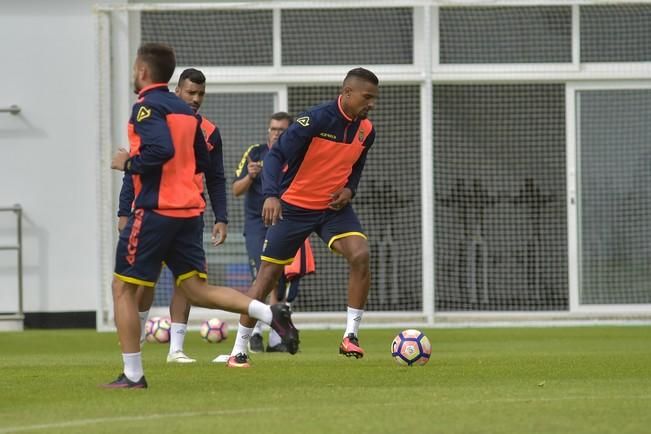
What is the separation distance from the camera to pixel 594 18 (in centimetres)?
1638

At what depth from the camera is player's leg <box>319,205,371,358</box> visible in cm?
926

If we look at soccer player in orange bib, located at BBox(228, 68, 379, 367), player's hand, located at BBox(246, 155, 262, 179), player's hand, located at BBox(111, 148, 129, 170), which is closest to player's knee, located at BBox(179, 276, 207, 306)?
player's hand, located at BBox(111, 148, 129, 170)

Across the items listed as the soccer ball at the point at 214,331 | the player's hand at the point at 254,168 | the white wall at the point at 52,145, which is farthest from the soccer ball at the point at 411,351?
the white wall at the point at 52,145

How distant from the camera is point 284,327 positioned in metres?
6.96

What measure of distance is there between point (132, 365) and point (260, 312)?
67 cm

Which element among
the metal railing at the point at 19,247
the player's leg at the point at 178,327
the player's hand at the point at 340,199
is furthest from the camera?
the metal railing at the point at 19,247

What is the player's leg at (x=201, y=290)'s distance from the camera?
693 cm

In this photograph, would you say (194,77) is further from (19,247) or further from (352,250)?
(19,247)

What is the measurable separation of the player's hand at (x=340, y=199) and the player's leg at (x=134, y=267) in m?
2.63

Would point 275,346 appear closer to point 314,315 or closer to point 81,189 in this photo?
point 314,315

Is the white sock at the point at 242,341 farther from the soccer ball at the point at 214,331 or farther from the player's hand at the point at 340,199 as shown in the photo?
the soccer ball at the point at 214,331

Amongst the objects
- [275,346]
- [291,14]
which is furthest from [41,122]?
[275,346]

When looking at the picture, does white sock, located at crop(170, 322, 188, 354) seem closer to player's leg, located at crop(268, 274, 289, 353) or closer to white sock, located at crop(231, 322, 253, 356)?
white sock, located at crop(231, 322, 253, 356)

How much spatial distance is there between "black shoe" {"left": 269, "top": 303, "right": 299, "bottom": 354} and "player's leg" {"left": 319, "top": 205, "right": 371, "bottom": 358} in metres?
2.21
